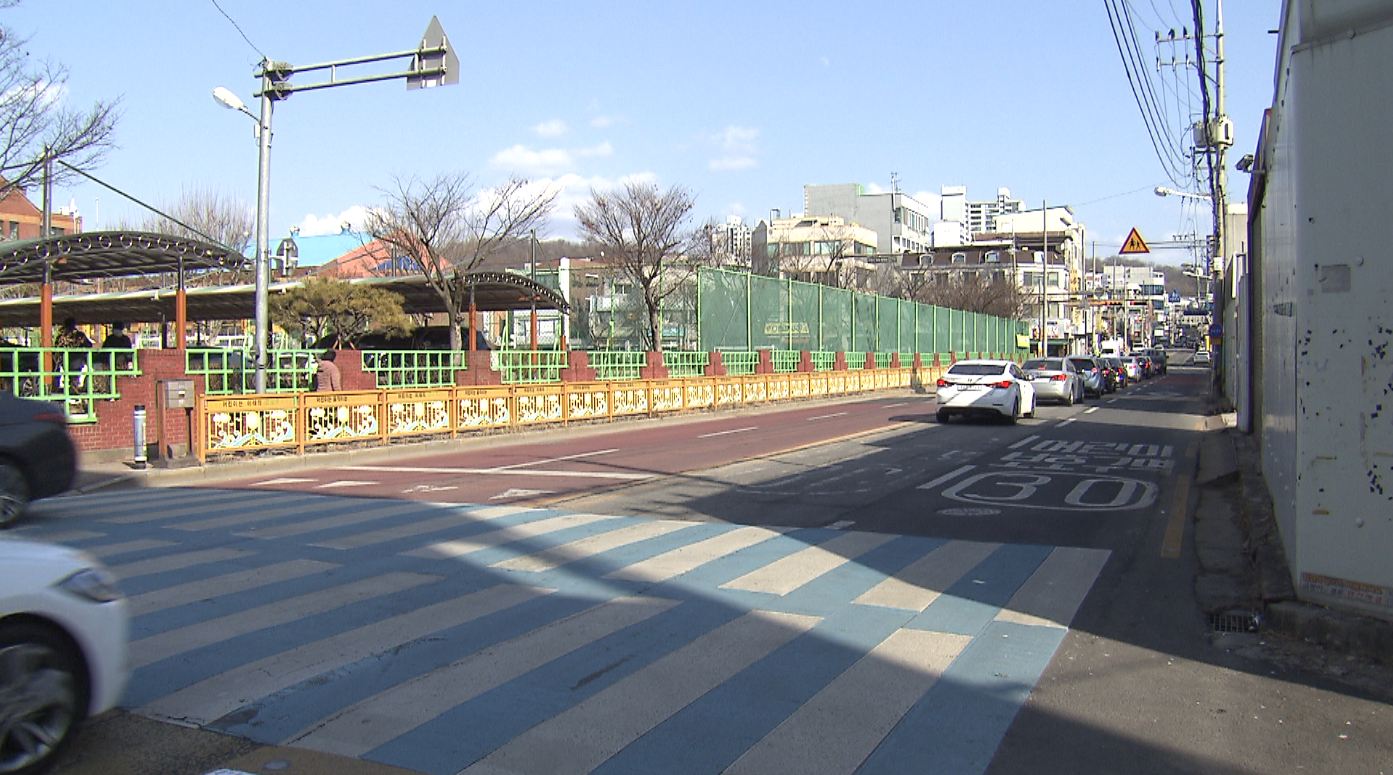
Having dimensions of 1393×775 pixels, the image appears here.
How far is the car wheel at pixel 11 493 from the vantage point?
1117 cm

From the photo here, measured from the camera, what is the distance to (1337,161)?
6215 millimetres

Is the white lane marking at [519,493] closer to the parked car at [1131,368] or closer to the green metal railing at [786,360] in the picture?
the green metal railing at [786,360]

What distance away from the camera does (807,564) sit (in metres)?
8.84

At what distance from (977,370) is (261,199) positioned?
16.7 meters

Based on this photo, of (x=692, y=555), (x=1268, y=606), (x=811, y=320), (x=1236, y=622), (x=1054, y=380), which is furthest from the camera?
(x=811, y=320)

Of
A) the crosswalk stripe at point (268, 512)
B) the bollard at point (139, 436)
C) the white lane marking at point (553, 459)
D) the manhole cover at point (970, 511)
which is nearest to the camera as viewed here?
the crosswalk stripe at point (268, 512)

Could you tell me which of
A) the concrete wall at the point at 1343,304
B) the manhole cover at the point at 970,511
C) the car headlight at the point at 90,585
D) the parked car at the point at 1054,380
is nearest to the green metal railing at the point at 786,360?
the parked car at the point at 1054,380

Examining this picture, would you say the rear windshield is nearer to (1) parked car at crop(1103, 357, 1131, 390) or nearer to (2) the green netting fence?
(2) the green netting fence

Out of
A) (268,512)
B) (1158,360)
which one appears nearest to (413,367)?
(268,512)

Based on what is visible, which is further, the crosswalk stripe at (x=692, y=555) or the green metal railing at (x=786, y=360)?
the green metal railing at (x=786, y=360)

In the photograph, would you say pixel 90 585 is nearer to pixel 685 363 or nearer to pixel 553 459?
pixel 553 459

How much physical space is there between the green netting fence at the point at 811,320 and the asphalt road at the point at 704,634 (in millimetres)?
28369

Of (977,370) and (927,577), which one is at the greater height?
(977,370)

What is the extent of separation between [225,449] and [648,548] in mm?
11247
